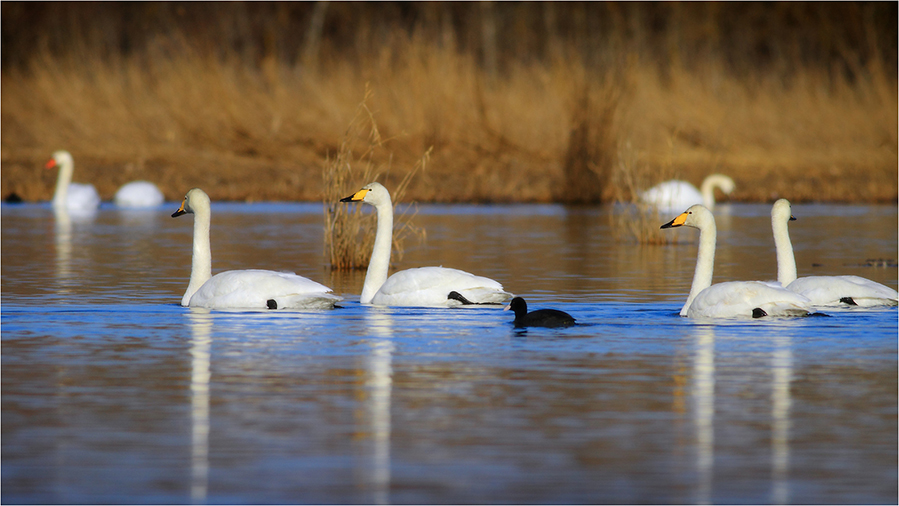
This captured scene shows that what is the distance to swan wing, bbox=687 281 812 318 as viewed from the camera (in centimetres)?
970

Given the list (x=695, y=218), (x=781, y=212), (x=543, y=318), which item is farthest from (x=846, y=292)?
(x=543, y=318)

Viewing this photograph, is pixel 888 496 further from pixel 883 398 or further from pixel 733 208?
pixel 733 208

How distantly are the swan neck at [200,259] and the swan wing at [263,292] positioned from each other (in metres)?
0.47

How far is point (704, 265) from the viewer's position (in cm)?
1062

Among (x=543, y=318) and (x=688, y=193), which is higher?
(x=688, y=193)

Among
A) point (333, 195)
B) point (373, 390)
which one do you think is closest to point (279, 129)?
point (333, 195)

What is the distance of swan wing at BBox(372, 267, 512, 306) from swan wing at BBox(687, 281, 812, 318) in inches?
61.9

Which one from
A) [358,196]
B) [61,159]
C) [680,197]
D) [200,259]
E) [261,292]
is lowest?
[261,292]

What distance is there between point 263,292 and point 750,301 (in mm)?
3241

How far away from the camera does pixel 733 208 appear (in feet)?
87.6

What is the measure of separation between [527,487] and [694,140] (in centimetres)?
2396

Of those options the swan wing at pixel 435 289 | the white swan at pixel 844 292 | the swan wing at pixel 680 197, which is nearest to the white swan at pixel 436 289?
the swan wing at pixel 435 289

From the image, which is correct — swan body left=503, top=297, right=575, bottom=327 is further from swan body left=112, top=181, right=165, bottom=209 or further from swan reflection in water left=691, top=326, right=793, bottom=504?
swan body left=112, top=181, right=165, bottom=209

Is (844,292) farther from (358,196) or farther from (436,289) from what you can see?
(358,196)
